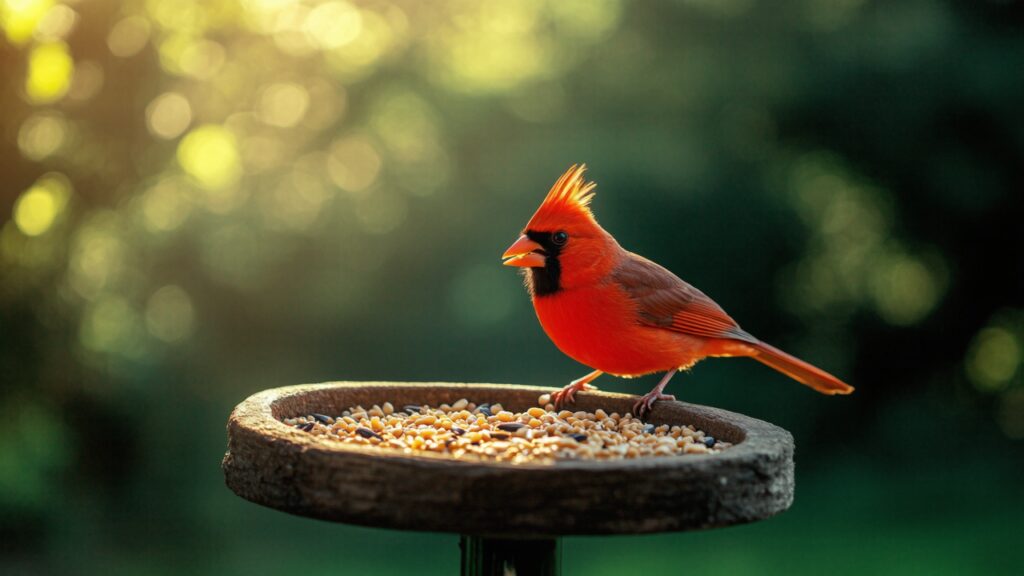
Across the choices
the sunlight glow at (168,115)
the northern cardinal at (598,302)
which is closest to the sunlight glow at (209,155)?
the sunlight glow at (168,115)

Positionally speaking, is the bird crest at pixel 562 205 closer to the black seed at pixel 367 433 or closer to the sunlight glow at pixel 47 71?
the black seed at pixel 367 433

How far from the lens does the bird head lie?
298 cm

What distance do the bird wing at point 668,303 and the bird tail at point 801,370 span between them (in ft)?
0.24

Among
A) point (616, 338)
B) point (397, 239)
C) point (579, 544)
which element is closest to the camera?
point (616, 338)

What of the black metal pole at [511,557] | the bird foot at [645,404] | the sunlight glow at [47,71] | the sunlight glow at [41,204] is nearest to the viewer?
the black metal pole at [511,557]

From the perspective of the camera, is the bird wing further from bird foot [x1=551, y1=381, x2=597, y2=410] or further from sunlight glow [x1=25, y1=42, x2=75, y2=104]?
sunlight glow [x1=25, y1=42, x2=75, y2=104]

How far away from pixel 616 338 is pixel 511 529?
1.35 meters

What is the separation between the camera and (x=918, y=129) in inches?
273

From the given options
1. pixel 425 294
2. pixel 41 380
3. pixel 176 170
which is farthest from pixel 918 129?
pixel 41 380

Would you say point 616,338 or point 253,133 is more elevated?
point 253,133

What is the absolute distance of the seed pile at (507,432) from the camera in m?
2.23

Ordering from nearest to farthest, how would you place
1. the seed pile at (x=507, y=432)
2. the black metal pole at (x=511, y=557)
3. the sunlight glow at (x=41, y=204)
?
the seed pile at (x=507, y=432)
the black metal pole at (x=511, y=557)
the sunlight glow at (x=41, y=204)

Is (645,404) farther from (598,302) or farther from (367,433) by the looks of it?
(367,433)

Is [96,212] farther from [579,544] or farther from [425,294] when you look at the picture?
[579,544]
